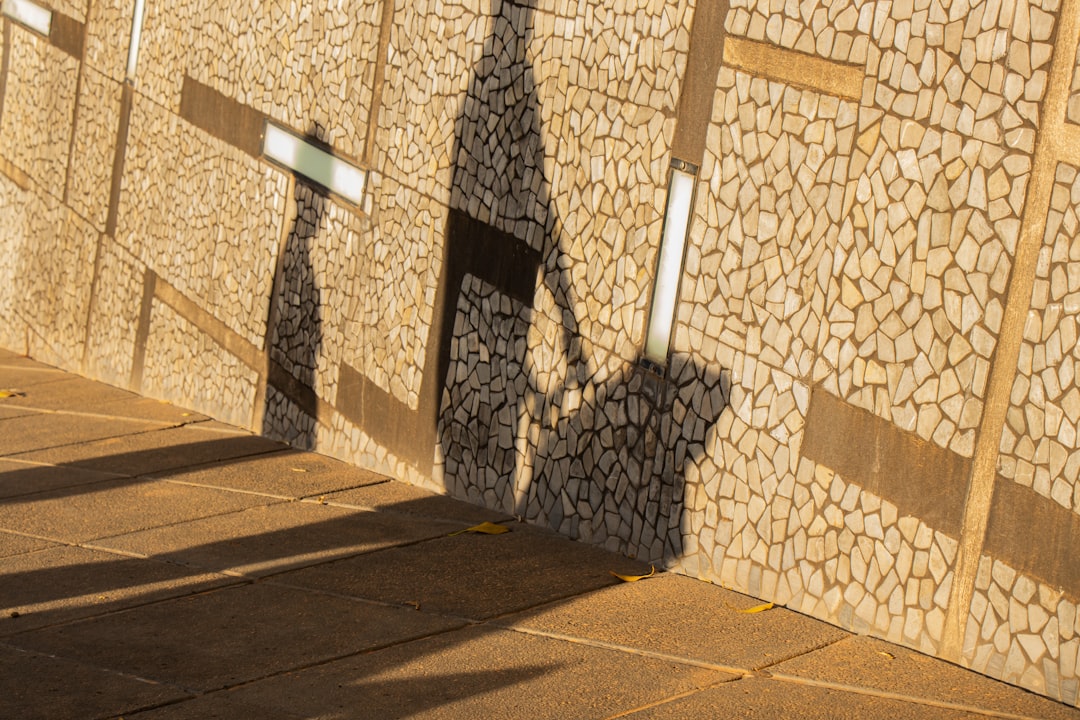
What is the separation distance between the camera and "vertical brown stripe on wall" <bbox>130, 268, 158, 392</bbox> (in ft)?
37.9

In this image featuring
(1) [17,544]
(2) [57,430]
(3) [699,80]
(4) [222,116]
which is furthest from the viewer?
(4) [222,116]

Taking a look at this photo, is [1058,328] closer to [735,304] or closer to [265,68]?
[735,304]

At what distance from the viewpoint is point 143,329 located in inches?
462

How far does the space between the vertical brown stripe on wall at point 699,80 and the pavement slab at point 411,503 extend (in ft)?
7.98

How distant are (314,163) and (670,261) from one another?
3.67 meters

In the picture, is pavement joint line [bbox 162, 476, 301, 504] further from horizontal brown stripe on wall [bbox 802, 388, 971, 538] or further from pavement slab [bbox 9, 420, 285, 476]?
horizontal brown stripe on wall [bbox 802, 388, 971, 538]

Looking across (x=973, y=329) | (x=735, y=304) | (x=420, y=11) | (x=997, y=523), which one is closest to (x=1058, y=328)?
(x=973, y=329)

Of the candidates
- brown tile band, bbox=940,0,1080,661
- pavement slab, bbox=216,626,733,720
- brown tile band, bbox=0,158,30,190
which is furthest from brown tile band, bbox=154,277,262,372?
brown tile band, bbox=940,0,1080,661

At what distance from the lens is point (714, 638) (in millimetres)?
5809

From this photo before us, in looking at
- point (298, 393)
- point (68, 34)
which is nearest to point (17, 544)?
point (298, 393)

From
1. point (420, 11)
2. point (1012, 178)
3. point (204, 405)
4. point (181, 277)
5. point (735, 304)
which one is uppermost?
point (420, 11)

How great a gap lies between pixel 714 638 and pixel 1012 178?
2.22 m

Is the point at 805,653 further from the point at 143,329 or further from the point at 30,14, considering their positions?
the point at 30,14

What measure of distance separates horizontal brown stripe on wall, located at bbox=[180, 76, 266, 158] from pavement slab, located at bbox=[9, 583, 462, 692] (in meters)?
4.67
